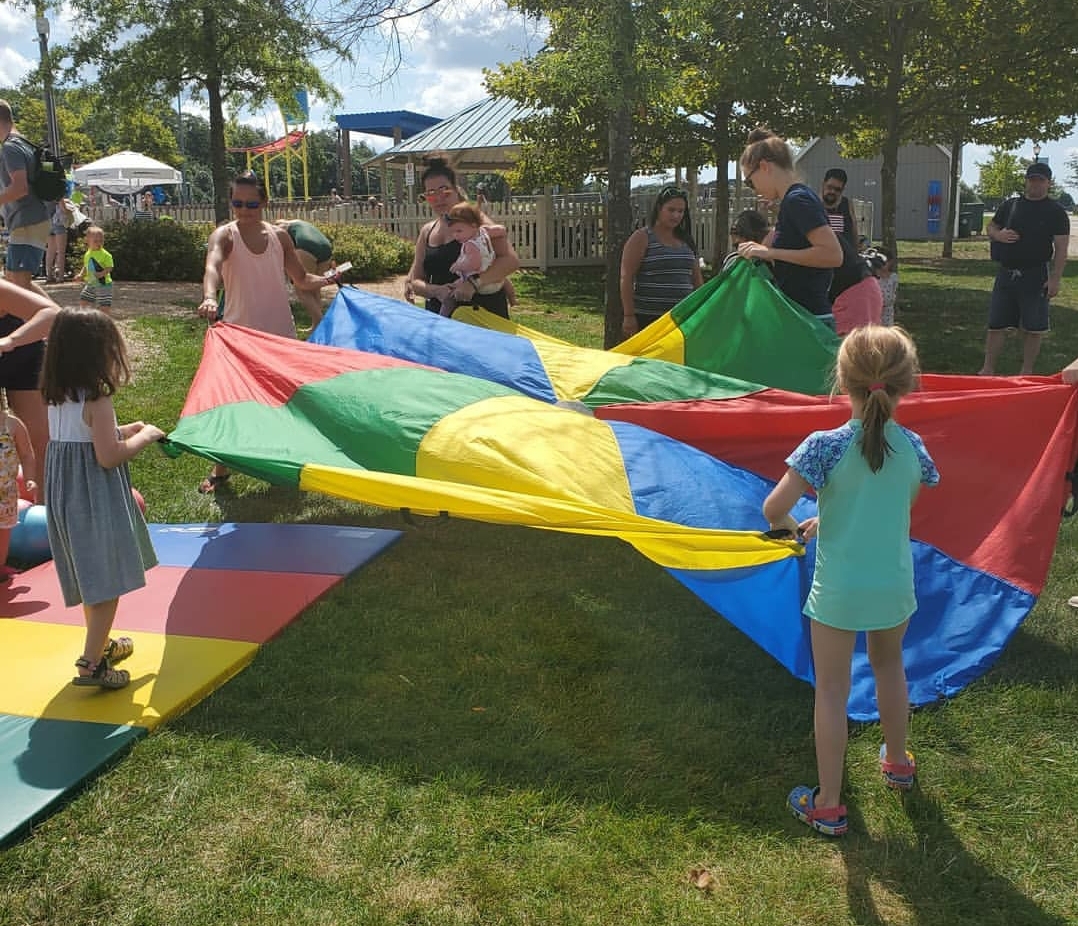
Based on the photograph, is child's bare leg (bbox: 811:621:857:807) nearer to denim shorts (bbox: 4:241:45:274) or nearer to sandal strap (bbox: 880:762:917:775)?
sandal strap (bbox: 880:762:917:775)

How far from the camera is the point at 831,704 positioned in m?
2.78

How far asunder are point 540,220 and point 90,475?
1536 centimetres

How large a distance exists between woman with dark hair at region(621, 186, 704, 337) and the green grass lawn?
2.11 m

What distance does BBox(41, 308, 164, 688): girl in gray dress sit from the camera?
10.9 feet

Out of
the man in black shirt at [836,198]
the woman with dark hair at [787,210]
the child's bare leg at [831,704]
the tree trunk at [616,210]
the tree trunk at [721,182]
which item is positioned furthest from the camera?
the tree trunk at [721,182]

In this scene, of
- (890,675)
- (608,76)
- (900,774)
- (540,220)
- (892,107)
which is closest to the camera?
(890,675)

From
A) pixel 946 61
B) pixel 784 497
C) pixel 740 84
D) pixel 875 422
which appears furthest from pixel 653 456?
pixel 946 61

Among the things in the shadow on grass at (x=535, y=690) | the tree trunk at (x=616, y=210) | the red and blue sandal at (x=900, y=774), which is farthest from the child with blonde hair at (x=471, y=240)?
the tree trunk at (x=616, y=210)

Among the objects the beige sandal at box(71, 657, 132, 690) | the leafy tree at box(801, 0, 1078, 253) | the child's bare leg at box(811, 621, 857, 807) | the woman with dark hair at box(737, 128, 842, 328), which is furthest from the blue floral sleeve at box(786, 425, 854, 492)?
the leafy tree at box(801, 0, 1078, 253)

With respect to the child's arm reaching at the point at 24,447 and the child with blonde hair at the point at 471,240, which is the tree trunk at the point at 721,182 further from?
the child's arm reaching at the point at 24,447

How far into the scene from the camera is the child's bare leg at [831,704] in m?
2.79

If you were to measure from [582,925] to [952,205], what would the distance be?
2697cm

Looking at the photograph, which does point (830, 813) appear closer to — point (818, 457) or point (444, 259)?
point (818, 457)

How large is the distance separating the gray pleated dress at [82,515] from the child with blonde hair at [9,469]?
1.05 m
